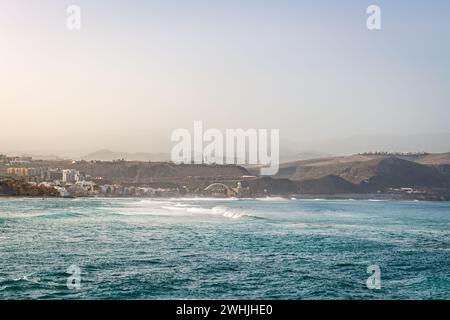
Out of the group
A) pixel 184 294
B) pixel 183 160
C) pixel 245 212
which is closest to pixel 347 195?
pixel 245 212

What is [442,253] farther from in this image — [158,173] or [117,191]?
[117,191]

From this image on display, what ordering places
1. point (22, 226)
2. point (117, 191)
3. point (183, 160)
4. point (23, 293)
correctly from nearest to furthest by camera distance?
point (23, 293) < point (183, 160) < point (22, 226) < point (117, 191)

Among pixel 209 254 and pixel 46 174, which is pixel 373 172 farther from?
pixel 46 174
